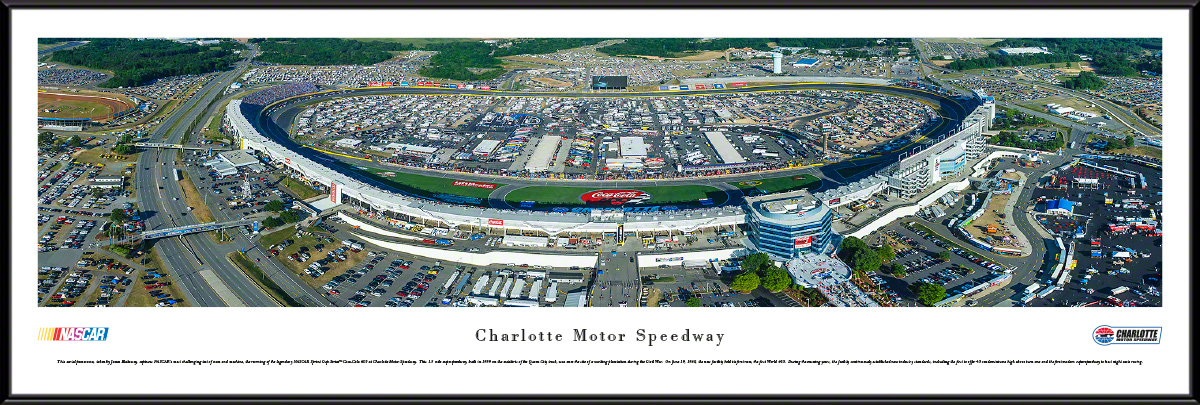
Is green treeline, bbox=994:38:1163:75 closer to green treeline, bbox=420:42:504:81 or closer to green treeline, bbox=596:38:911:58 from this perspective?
green treeline, bbox=596:38:911:58

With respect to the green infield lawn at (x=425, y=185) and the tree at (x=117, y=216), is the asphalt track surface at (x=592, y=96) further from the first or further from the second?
the tree at (x=117, y=216)

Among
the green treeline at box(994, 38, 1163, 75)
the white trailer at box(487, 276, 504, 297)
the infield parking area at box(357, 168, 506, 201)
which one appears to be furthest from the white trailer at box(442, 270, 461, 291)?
the green treeline at box(994, 38, 1163, 75)

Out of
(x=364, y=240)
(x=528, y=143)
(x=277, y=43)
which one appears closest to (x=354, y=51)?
(x=277, y=43)

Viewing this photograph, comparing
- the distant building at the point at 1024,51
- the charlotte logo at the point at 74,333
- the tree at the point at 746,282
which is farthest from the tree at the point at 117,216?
the distant building at the point at 1024,51

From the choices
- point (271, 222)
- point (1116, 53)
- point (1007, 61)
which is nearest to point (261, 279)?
point (271, 222)

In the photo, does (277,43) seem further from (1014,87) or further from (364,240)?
(1014,87)

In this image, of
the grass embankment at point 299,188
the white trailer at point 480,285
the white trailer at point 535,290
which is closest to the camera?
the white trailer at point 535,290
